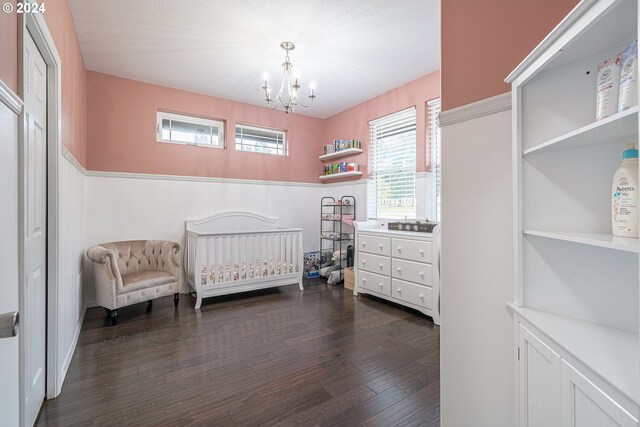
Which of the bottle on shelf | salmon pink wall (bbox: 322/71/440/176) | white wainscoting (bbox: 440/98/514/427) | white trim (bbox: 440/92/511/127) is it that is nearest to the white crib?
salmon pink wall (bbox: 322/71/440/176)

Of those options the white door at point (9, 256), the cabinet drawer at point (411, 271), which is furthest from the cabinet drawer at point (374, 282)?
the white door at point (9, 256)

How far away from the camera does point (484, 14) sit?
1.22 metres

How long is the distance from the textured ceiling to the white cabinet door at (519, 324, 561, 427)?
2.47 metres

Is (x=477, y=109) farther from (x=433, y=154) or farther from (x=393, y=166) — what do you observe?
(x=393, y=166)

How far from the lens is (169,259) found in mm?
3312

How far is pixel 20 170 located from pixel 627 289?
7.16ft

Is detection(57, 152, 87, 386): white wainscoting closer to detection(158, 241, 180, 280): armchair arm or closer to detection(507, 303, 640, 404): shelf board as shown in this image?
detection(158, 241, 180, 280): armchair arm

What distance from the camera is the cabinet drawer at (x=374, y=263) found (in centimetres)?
332

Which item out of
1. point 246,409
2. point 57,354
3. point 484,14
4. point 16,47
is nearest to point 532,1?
point 484,14

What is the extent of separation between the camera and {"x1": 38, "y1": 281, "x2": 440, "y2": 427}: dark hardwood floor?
5.16ft

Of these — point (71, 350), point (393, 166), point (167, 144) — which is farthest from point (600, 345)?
point (167, 144)

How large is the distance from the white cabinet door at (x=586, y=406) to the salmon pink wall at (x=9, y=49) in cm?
198

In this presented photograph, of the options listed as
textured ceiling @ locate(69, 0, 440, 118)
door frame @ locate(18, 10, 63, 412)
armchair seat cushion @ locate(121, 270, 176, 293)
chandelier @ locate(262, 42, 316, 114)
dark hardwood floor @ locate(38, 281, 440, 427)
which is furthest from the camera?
armchair seat cushion @ locate(121, 270, 176, 293)

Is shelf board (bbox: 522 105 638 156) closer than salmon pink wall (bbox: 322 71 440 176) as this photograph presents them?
Yes
